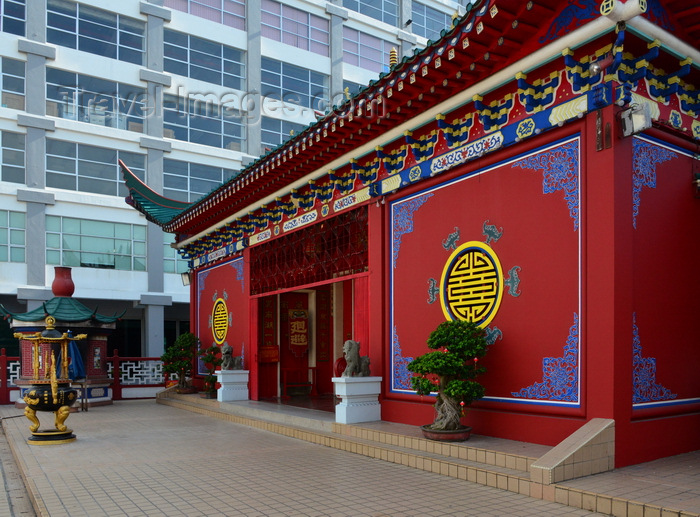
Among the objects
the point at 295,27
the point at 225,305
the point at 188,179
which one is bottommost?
the point at 225,305

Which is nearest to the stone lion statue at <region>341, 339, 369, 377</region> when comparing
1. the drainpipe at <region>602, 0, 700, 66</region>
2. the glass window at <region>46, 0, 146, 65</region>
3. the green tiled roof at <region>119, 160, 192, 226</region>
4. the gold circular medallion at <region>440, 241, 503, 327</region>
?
the gold circular medallion at <region>440, 241, 503, 327</region>

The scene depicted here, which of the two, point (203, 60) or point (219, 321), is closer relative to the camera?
point (219, 321)

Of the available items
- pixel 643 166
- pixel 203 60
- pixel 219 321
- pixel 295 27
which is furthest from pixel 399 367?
pixel 295 27

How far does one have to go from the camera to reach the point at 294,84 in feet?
84.6

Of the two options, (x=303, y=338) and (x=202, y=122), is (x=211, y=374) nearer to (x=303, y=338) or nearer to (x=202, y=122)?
(x=303, y=338)

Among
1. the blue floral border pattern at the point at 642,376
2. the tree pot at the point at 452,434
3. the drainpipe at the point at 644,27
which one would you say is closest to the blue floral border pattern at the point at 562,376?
the blue floral border pattern at the point at 642,376

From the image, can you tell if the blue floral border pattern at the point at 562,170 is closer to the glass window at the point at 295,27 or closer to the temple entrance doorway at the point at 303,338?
the temple entrance doorway at the point at 303,338

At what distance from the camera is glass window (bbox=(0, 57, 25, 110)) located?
19703mm

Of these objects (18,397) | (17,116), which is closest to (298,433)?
(18,397)

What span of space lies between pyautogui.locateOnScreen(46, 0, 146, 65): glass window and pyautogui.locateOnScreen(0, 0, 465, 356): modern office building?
4 centimetres

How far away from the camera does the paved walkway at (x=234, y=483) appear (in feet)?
15.7

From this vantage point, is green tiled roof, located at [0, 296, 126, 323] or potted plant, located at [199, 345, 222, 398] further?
green tiled roof, located at [0, 296, 126, 323]

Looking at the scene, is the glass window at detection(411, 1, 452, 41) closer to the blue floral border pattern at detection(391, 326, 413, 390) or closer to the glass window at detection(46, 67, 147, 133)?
the glass window at detection(46, 67, 147, 133)

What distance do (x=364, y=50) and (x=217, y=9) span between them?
23.2 ft
